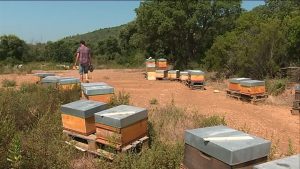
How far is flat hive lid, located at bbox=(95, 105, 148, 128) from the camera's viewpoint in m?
4.96

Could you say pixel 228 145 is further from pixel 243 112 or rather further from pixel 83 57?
pixel 83 57

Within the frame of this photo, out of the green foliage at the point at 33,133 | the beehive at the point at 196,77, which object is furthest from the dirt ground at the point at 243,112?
the green foliage at the point at 33,133

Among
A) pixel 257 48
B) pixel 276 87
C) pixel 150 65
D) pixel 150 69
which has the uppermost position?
pixel 257 48

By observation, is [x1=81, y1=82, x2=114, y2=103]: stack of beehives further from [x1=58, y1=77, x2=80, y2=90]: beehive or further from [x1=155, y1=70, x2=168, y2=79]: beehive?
[x1=155, y1=70, x2=168, y2=79]: beehive

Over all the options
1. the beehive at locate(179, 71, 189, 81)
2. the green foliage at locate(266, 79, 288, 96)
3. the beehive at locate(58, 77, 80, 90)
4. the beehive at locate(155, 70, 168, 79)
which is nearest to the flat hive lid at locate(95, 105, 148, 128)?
the beehive at locate(58, 77, 80, 90)

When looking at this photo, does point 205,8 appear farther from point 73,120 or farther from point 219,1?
point 73,120

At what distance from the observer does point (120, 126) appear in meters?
4.93

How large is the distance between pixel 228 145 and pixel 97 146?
2437 mm

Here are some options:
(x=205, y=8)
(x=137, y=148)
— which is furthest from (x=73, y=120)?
(x=205, y=8)

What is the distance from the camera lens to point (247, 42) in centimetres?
1684

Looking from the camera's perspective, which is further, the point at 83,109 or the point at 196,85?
the point at 196,85

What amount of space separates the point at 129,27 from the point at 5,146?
3727 centimetres

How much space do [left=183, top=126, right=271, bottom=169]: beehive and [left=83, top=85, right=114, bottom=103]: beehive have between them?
3.59 meters

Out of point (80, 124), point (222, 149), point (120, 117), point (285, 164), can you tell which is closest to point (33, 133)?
point (80, 124)
